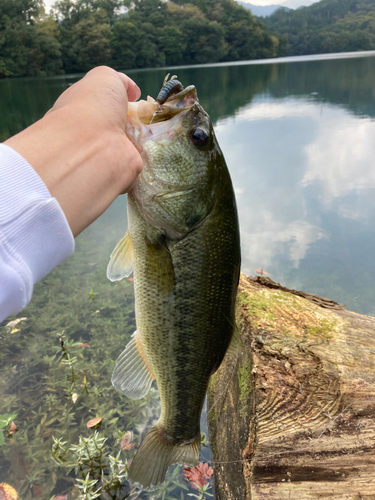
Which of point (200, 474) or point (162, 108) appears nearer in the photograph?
point (162, 108)

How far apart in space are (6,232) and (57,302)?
358cm

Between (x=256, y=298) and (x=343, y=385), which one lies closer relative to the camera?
(x=343, y=385)

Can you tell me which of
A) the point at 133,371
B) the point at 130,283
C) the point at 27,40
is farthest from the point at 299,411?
the point at 27,40

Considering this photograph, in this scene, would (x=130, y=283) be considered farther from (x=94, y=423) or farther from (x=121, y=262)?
(x=121, y=262)

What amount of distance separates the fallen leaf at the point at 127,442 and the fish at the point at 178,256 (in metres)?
0.82

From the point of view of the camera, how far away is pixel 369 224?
258 inches

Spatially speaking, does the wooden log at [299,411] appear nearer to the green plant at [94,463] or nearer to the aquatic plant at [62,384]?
the green plant at [94,463]

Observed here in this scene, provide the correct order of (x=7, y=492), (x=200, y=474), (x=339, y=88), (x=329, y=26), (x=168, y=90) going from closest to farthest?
1. (x=168, y=90)
2. (x=7, y=492)
3. (x=200, y=474)
4. (x=339, y=88)
5. (x=329, y=26)

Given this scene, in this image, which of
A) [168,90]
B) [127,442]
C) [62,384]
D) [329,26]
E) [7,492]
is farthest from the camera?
[329,26]

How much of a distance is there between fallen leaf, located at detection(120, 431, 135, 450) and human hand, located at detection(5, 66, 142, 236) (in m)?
2.08

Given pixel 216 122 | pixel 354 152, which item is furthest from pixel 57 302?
pixel 216 122

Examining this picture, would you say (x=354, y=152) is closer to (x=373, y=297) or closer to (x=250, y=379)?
(x=373, y=297)

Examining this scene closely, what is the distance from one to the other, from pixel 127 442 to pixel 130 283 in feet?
7.23

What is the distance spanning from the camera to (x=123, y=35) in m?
32.8
